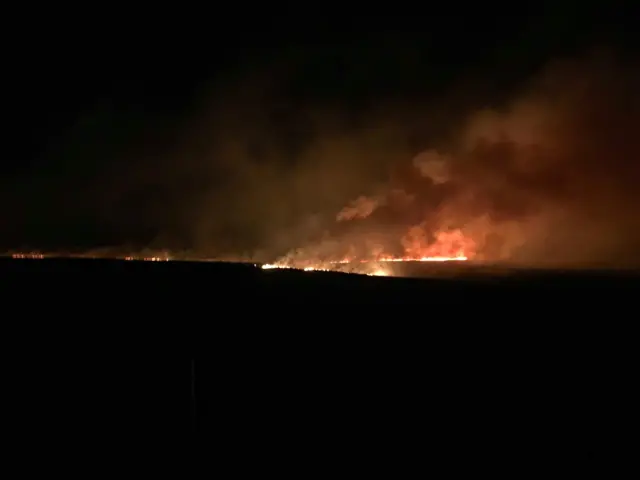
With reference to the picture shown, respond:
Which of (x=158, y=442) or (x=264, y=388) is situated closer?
(x=158, y=442)

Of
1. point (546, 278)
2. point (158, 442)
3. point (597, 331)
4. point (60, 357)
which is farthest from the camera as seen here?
point (546, 278)

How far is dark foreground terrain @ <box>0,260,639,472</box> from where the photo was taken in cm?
915

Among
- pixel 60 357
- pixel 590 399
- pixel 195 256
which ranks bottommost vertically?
pixel 590 399

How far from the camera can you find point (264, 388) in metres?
12.7

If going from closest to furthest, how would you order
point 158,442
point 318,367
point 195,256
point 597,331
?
point 158,442 → point 318,367 → point 597,331 → point 195,256

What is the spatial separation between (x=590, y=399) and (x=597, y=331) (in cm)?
730

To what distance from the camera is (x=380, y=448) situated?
927cm

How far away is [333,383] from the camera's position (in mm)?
13062

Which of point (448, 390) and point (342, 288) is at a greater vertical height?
point (342, 288)

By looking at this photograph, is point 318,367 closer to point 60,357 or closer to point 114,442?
point 114,442

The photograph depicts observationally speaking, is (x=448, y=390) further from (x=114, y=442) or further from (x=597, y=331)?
(x=597, y=331)

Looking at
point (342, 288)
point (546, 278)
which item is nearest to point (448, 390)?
point (342, 288)

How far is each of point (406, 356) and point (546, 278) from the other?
23.4 meters

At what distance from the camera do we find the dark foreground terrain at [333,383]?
30.0 ft
